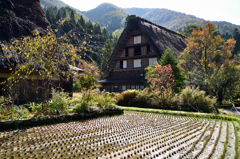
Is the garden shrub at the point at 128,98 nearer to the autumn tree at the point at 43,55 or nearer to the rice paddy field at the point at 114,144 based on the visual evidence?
the autumn tree at the point at 43,55

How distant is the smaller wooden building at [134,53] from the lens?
76.7 feet

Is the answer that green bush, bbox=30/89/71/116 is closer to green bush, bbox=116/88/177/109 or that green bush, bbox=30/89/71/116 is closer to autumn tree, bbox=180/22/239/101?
green bush, bbox=116/88/177/109

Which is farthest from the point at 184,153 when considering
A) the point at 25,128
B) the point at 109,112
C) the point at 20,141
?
the point at 109,112

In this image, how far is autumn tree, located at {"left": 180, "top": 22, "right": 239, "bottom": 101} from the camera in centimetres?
1680

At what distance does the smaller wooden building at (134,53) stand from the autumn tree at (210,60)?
2479 mm

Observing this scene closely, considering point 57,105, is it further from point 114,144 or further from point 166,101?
point 166,101

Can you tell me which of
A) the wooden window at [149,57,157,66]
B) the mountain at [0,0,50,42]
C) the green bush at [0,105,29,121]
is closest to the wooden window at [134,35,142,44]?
the wooden window at [149,57,157,66]

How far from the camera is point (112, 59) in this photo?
26.0 m

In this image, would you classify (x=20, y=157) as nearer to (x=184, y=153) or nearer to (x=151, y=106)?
(x=184, y=153)

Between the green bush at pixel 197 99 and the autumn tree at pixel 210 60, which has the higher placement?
the autumn tree at pixel 210 60

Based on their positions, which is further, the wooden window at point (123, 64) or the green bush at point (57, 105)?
the wooden window at point (123, 64)

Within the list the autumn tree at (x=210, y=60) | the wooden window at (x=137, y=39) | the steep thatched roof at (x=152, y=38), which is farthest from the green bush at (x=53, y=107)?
the wooden window at (x=137, y=39)

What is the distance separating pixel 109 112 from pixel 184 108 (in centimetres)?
563

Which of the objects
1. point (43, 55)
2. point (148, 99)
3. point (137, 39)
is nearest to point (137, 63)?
point (137, 39)
